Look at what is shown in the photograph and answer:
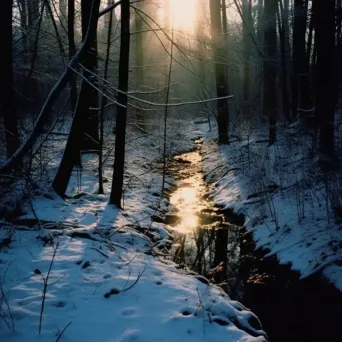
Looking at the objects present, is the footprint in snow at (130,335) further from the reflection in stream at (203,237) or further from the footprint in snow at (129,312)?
the reflection in stream at (203,237)

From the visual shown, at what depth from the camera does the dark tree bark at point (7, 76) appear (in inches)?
338

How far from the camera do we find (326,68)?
28.5 feet

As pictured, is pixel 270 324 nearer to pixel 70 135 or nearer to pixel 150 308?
pixel 150 308

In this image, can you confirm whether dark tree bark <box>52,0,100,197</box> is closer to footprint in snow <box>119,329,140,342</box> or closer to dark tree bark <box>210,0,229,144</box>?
footprint in snow <box>119,329,140,342</box>

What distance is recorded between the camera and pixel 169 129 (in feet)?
69.5

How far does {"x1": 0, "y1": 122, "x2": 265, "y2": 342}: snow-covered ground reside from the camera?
382cm

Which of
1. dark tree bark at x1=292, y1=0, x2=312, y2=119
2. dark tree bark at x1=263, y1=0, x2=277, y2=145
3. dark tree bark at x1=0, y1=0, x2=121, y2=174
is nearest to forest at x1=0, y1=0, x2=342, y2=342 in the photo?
dark tree bark at x1=0, y1=0, x2=121, y2=174

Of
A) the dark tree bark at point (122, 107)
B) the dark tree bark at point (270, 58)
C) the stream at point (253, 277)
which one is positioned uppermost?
the dark tree bark at point (270, 58)

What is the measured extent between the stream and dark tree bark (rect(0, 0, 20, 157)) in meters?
4.00

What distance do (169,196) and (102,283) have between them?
6.19 meters

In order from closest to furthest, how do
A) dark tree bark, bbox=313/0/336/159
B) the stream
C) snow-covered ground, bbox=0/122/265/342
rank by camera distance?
1. snow-covered ground, bbox=0/122/265/342
2. the stream
3. dark tree bark, bbox=313/0/336/159

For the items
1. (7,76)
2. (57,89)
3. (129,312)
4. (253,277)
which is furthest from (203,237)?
(7,76)

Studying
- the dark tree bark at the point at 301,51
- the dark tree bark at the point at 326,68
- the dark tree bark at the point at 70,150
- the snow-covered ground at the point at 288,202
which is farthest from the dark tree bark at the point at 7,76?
the dark tree bark at the point at 301,51

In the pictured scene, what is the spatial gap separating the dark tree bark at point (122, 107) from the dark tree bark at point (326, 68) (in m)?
4.18
